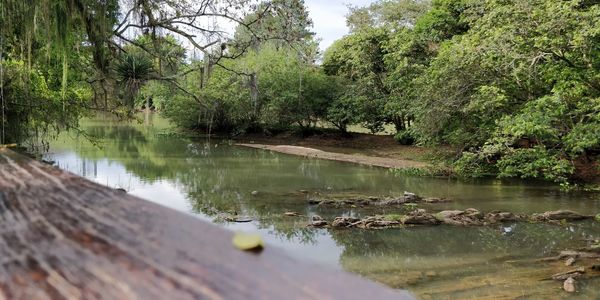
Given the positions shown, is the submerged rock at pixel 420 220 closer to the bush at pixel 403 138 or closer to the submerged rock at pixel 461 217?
the submerged rock at pixel 461 217

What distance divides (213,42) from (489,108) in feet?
24.5

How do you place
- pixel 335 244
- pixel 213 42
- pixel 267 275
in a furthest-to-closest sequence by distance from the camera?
pixel 213 42 < pixel 335 244 < pixel 267 275

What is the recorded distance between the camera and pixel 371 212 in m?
9.79

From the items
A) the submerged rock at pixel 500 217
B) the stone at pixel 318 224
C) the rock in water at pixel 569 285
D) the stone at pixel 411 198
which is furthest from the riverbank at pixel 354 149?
the rock in water at pixel 569 285

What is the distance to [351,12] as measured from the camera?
1336 inches

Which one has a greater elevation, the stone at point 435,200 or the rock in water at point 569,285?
the stone at point 435,200

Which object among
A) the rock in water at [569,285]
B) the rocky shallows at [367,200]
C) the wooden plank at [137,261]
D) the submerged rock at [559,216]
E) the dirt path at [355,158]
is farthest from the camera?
the dirt path at [355,158]

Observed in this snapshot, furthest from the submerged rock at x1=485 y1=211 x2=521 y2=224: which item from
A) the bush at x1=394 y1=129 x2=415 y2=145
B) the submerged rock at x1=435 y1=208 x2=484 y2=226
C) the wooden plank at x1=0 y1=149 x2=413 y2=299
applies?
the bush at x1=394 y1=129 x2=415 y2=145

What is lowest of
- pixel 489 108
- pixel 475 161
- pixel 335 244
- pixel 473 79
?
pixel 335 244

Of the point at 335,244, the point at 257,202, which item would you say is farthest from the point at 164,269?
the point at 257,202

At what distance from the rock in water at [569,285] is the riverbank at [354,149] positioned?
31.4 ft

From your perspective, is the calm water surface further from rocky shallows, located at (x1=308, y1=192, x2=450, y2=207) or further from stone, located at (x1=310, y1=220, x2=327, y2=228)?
rocky shallows, located at (x1=308, y1=192, x2=450, y2=207)

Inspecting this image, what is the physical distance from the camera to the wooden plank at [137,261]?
2.64 feet

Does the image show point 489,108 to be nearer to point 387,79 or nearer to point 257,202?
point 257,202
